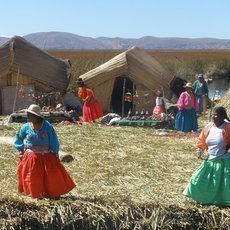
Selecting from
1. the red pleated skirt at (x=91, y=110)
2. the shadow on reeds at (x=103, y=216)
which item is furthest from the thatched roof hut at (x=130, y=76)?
the shadow on reeds at (x=103, y=216)

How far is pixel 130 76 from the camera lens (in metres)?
17.7

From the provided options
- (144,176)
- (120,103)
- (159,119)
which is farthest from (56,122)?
(144,176)

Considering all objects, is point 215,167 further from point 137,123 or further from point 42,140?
point 137,123

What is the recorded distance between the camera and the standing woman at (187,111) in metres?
12.9

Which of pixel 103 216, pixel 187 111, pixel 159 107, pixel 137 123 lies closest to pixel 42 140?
pixel 103 216

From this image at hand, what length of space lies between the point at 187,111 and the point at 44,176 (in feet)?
22.5

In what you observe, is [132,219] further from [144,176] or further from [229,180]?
[144,176]

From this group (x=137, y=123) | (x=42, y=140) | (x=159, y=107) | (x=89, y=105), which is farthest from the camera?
(x=159, y=107)

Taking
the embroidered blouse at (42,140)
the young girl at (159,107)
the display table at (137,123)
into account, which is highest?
the embroidered blouse at (42,140)

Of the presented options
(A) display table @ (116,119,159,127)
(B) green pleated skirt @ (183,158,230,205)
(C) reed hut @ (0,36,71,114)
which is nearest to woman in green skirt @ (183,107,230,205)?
(B) green pleated skirt @ (183,158,230,205)

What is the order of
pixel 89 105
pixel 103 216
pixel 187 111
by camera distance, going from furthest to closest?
pixel 89 105 < pixel 187 111 < pixel 103 216

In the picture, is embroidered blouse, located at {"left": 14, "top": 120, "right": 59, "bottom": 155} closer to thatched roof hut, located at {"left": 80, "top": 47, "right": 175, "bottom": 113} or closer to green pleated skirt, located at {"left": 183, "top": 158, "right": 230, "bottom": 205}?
green pleated skirt, located at {"left": 183, "top": 158, "right": 230, "bottom": 205}

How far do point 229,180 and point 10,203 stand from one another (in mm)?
2540

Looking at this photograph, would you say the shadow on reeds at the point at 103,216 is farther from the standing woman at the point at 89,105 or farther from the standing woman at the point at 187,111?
the standing woman at the point at 89,105
